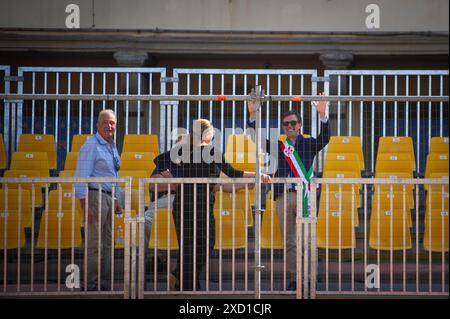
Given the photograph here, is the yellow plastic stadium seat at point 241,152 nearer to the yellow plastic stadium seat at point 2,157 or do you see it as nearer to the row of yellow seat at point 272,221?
the row of yellow seat at point 272,221

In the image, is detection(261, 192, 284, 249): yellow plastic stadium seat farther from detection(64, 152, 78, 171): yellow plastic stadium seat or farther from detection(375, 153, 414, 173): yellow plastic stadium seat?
detection(64, 152, 78, 171): yellow plastic stadium seat

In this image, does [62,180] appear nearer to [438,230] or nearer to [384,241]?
[384,241]

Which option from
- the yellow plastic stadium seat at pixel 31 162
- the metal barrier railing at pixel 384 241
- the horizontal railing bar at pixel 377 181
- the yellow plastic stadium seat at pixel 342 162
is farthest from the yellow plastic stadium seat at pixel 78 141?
the horizontal railing bar at pixel 377 181

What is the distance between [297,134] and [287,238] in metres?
1.52

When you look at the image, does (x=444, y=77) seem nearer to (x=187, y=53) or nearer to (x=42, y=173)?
(x=187, y=53)

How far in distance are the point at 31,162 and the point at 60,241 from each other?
6.35ft

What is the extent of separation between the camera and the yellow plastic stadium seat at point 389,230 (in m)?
7.94

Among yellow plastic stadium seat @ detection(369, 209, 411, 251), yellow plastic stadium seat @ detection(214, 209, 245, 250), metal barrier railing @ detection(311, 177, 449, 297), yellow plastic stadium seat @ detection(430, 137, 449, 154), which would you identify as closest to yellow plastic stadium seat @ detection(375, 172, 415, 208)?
metal barrier railing @ detection(311, 177, 449, 297)

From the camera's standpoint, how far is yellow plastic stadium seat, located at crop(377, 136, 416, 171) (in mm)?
10039

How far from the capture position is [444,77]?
470 inches

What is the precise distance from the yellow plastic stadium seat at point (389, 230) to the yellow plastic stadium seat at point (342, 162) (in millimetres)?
1599
